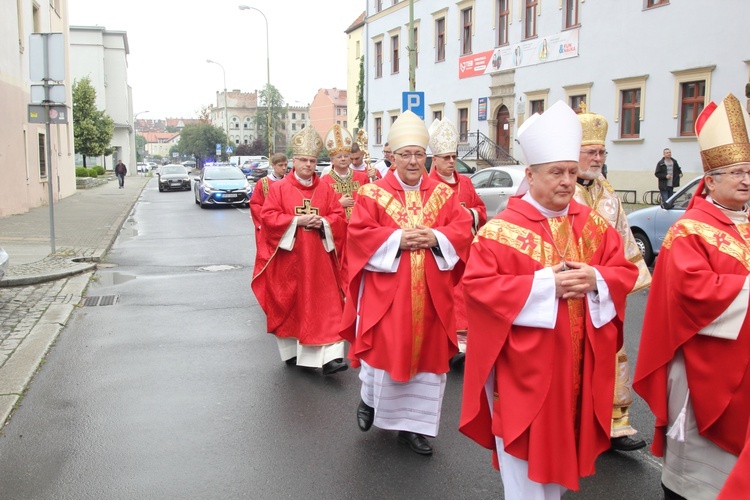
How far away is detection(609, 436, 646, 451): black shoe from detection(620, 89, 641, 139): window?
22.5 metres

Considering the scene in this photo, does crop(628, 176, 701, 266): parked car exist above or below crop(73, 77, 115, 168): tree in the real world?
below

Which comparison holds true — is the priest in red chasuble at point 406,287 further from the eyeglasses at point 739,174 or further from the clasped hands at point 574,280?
the eyeglasses at point 739,174

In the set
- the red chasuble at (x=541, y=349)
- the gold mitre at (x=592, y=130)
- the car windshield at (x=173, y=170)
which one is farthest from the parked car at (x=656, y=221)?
the car windshield at (x=173, y=170)

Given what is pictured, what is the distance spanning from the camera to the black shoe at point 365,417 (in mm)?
5012

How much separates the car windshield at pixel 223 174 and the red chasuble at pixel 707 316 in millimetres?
25986

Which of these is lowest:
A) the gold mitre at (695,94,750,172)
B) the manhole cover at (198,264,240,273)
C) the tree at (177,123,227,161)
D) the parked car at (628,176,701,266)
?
the manhole cover at (198,264,240,273)

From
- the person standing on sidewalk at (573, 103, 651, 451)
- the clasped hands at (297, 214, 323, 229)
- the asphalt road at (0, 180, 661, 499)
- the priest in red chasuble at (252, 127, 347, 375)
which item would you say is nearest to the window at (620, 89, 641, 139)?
the asphalt road at (0, 180, 661, 499)

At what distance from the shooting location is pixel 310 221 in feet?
21.0

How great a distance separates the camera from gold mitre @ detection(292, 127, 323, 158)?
6.61m

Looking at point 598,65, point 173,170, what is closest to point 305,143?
point 598,65

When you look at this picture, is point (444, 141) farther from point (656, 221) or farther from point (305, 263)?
point (656, 221)

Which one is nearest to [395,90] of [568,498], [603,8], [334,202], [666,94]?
[603,8]

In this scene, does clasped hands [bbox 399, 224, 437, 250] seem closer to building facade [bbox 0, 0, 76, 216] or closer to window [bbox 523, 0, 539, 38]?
building facade [bbox 0, 0, 76, 216]

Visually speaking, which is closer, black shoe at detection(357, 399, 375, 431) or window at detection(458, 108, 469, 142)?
black shoe at detection(357, 399, 375, 431)
